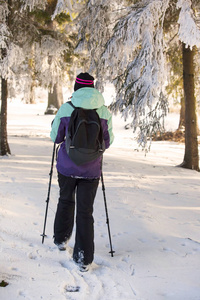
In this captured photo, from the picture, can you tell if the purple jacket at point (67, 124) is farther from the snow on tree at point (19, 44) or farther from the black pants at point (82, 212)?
the snow on tree at point (19, 44)

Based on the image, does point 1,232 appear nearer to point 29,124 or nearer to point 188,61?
point 188,61

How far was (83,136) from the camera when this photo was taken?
3.33 meters

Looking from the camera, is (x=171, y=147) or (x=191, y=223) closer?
(x=191, y=223)

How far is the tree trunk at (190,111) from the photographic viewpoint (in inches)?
381

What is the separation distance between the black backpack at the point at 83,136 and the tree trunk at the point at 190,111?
702cm

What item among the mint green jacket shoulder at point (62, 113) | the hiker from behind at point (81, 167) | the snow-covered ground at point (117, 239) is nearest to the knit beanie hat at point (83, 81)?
the hiker from behind at point (81, 167)

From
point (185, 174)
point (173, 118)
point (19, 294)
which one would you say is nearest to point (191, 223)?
point (19, 294)

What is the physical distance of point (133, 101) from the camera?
8258mm

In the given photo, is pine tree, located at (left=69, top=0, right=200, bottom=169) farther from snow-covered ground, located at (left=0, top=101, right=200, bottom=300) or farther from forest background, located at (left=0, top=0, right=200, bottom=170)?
snow-covered ground, located at (left=0, top=101, right=200, bottom=300)

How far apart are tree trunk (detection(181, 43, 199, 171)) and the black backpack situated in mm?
7016

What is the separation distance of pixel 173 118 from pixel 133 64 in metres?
16.2

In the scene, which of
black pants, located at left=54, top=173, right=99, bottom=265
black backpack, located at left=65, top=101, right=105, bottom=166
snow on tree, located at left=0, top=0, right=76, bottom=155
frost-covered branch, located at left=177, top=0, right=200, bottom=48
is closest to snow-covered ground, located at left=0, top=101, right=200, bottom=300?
black pants, located at left=54, top=173, right=99, bottom=265

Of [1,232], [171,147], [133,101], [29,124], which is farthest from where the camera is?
[29,124]

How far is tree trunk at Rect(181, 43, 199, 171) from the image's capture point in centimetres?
968
